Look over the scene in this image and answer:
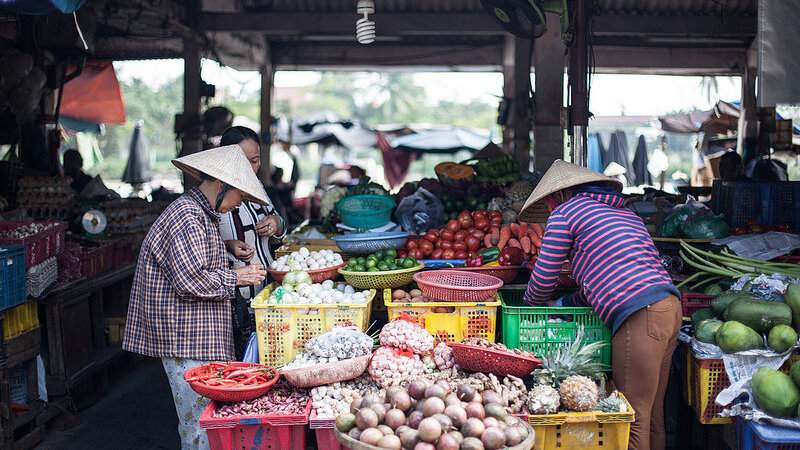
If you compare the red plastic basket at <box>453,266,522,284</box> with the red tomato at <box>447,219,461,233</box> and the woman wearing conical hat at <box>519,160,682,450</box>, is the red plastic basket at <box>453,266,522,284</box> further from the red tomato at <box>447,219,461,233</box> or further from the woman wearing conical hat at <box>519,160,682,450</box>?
the red tomato at <box>447,219,461,233</box>

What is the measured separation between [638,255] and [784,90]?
1114mm

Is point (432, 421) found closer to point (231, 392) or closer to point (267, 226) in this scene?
point (231, 392)

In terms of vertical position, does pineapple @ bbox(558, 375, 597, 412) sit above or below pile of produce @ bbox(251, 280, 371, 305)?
below

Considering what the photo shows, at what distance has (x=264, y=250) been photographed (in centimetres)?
444

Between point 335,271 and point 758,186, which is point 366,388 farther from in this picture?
point 758,186

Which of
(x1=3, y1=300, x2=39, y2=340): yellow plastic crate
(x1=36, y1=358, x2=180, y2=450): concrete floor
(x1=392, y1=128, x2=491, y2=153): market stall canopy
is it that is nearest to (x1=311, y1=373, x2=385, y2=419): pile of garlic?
(x1=36, y1=358, x2=180, y2=450): concrete floor

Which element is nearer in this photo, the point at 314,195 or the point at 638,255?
the point at 638,255

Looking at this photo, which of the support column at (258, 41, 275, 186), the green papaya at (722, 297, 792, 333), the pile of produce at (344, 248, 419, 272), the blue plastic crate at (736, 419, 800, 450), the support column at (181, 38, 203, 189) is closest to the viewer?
the blue plastic crate at (736, 419, 800, 450)

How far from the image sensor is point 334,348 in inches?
125

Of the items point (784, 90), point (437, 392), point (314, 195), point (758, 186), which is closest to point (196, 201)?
point (437, 392)

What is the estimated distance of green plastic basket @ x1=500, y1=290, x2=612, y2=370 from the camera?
11.2ft

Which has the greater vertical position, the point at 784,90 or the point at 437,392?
the point at 784,90

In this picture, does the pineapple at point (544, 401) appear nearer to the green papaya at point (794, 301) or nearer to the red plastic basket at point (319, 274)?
the green papaya at point (794, 301)

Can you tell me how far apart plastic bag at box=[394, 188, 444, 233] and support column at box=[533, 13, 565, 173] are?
2.19 m
